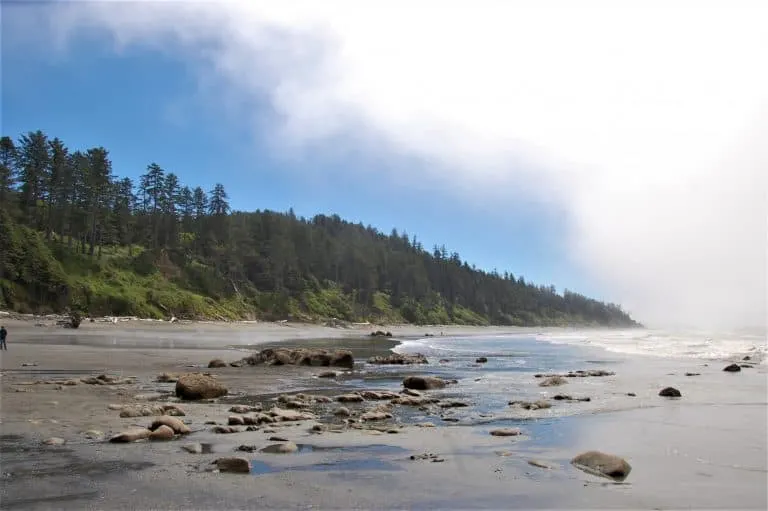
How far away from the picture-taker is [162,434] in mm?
11039

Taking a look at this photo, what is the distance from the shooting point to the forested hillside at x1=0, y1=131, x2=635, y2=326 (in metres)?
79.8

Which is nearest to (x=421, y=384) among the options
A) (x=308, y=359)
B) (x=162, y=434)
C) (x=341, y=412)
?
(x=341, y=412)

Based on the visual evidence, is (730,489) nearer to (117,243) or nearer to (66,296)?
(66,296)

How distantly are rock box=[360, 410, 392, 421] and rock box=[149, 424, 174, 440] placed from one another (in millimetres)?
4906

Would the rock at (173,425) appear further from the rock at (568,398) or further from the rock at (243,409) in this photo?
the rock at (568,398)

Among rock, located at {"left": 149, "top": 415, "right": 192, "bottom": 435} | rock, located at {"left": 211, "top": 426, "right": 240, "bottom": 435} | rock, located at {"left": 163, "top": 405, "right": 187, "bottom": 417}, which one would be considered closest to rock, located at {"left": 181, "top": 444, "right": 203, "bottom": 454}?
rock, located at {"left": 149, "top": 415, "right": 192, "bottom": 435}

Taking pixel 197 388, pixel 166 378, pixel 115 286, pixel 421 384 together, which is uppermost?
pixel 115 286

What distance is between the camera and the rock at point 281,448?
33.4ft

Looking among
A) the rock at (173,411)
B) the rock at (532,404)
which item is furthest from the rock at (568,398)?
the rock at (173,411)

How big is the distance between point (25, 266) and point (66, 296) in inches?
266

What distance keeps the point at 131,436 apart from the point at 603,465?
875 centimetres

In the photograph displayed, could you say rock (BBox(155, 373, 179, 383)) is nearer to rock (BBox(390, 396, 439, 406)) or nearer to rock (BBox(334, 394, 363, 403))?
rock (BBox(334, 394, 363, 403))

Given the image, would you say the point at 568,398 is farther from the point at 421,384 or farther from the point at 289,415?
the point at 289,415

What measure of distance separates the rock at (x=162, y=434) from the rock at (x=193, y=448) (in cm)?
82
